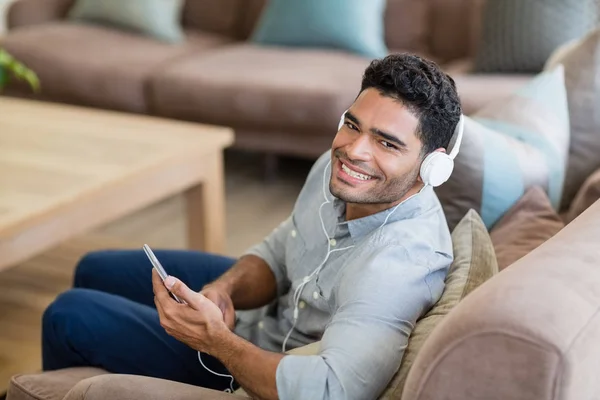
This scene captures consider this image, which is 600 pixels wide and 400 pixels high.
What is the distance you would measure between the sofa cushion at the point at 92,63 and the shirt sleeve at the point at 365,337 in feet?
7.83

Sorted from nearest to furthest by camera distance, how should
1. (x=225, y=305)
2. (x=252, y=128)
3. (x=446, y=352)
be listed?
1. (x=446, y=352)
2. (x=225, y=305)
3. (x=252, y=128)

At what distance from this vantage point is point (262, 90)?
3.19 meters

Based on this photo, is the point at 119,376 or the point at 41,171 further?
the point at 41,171

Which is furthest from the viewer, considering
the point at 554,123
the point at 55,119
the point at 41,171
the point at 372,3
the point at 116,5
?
the point at 116,5

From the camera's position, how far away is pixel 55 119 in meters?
2.68

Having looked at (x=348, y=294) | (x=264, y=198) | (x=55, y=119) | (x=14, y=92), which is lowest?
(x=264, y=198)

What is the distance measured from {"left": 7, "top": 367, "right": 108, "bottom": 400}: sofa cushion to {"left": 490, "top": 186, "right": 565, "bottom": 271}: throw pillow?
2.43 ft

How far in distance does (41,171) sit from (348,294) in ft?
4.21

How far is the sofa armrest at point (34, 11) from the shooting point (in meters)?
3.98

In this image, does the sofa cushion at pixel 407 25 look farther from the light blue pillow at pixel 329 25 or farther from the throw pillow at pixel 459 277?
the throw pillow at pixel 459 277

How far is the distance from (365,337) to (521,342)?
0.92ft

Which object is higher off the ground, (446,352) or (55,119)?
(446,352)

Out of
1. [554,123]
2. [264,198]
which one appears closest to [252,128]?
[264,198]

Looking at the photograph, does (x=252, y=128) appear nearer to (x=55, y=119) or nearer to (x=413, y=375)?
(x=55, y=119)
